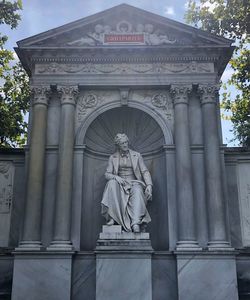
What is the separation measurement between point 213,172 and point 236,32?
9.09 metres

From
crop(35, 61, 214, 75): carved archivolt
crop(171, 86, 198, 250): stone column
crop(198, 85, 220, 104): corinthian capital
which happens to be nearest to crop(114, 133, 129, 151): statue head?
crop(171, 86, 198, 250): stone column

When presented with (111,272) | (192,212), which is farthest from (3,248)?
(192,212)

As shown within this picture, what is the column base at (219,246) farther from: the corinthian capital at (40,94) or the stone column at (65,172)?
the corinthian capital at (40,94)

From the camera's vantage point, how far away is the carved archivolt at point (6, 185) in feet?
44.4

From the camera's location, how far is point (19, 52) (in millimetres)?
13867

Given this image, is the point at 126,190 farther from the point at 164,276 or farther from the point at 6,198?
the point at 6,198

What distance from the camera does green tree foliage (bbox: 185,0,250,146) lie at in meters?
18.7

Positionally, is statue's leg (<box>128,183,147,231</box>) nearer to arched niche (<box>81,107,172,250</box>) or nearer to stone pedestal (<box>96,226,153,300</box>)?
stone pedestal (<box>96,226,153,300</box>)

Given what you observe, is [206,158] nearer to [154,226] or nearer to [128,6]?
[154,226]

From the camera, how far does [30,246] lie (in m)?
12.0

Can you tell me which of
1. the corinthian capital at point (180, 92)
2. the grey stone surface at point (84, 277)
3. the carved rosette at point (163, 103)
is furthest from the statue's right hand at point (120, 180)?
the corinthian capital at point (180, 92)

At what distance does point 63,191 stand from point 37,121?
239 cm

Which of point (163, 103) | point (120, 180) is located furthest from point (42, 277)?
point (163, 103)

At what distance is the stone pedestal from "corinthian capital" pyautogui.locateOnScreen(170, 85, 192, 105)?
4.50 metres
